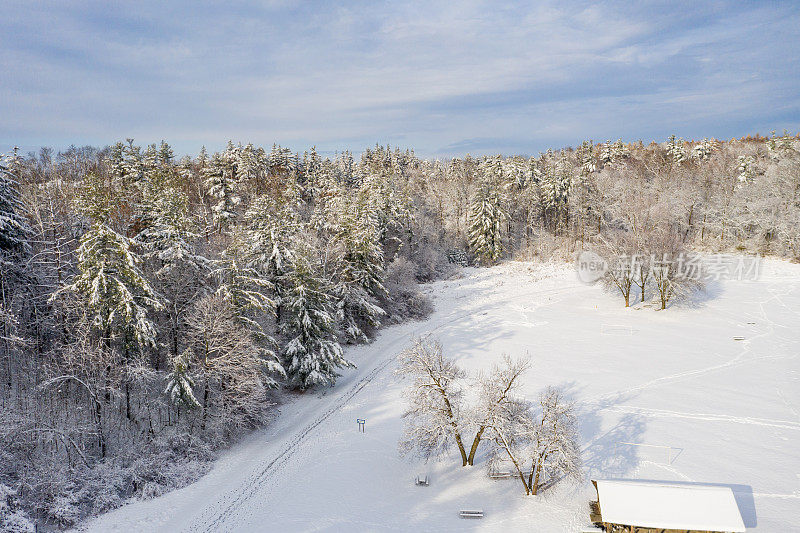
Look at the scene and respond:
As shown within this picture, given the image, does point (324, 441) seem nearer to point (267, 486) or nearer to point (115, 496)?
point (267, 486)

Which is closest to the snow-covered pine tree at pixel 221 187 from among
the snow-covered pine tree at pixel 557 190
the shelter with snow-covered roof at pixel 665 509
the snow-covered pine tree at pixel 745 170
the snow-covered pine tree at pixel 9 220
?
the snow-covered pine tree at pixel 9 220

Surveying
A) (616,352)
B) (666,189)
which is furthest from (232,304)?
(666,189)

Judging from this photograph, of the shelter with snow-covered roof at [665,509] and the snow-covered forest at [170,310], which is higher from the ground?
the snow-covered forest at [170,310]

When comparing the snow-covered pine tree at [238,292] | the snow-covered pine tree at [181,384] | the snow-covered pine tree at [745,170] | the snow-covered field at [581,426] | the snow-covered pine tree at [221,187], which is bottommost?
the snow-covered field at [581,426]

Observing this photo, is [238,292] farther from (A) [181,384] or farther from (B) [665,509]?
(B) [665,509]

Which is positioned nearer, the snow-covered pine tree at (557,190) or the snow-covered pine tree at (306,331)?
the snow-covered pine tree at (306,331)

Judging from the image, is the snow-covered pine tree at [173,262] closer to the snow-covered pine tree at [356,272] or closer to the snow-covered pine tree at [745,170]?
the snow-covered pine tree at [356,272]
